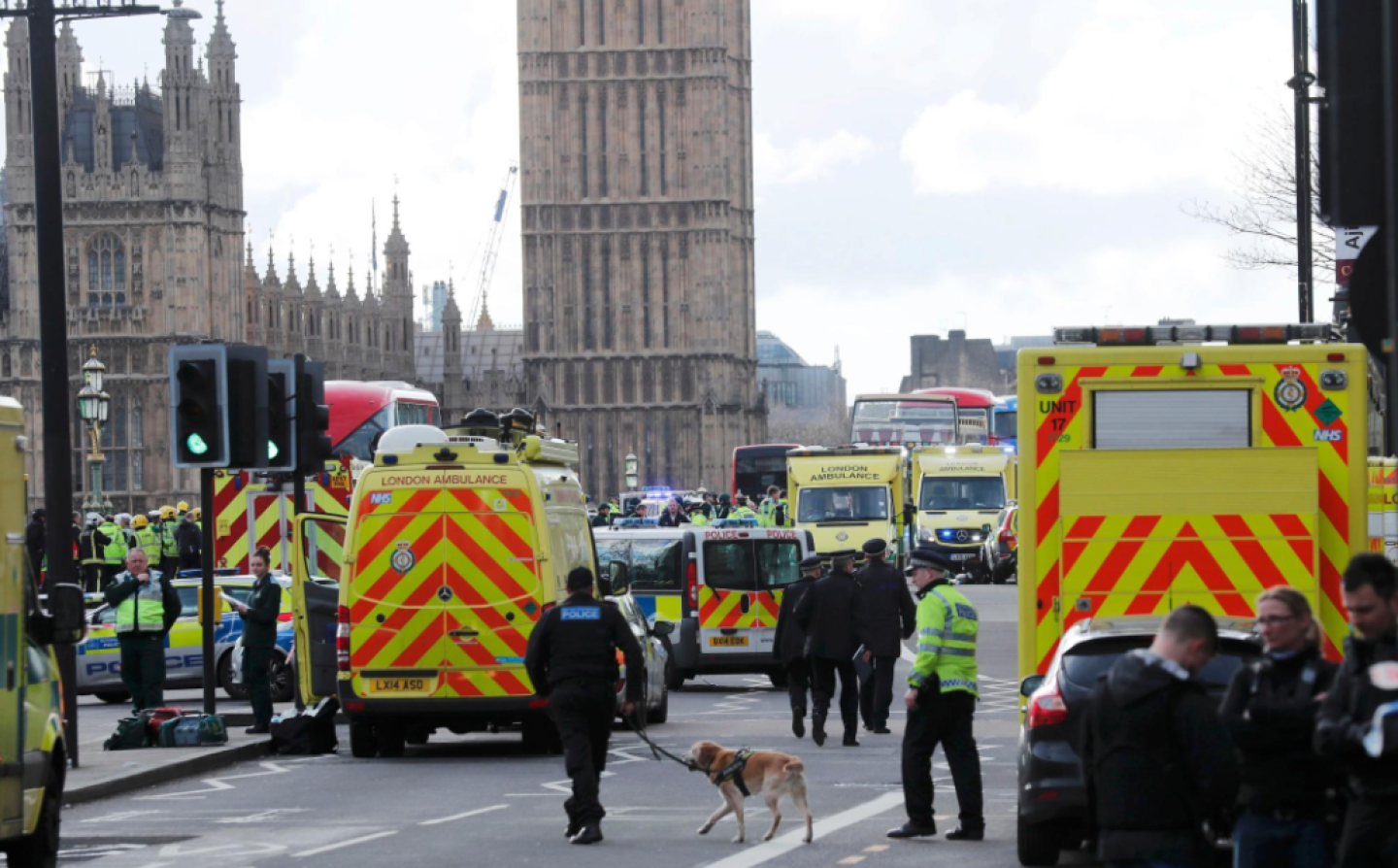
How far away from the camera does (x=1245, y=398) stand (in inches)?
512

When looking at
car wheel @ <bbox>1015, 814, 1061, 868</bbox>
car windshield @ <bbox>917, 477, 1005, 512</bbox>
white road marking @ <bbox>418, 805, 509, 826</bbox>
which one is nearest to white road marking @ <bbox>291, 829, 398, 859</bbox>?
white road marking @ <bbox>418, 805, 509, 826</bbox>

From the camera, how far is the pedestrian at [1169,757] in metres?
7.01

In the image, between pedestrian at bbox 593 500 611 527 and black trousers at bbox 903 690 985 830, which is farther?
pedestrian at bbox 593 500 611 527

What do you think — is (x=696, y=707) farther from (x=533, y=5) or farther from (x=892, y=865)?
(x=533, y=5)

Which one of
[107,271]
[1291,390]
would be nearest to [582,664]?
[1291,390]

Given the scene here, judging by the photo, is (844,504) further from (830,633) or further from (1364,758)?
(1364,758)

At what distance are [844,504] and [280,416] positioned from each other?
25593 mm

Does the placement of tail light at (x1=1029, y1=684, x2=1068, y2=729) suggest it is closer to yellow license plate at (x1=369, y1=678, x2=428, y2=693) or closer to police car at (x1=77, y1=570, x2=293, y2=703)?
yellow license plate at (x1=369, y1=678, x2=428, y2=693)

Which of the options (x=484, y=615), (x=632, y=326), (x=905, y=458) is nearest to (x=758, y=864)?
Result: (x=484, y=615)

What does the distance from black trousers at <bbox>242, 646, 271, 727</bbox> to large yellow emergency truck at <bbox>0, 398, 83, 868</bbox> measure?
25.2ft

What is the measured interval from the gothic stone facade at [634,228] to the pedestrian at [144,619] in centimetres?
7517

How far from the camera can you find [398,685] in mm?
16938

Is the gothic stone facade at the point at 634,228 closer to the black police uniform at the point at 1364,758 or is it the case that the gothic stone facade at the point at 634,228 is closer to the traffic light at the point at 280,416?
the traffic light at the point at 280,416

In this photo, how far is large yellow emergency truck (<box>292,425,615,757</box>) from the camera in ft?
55.5
